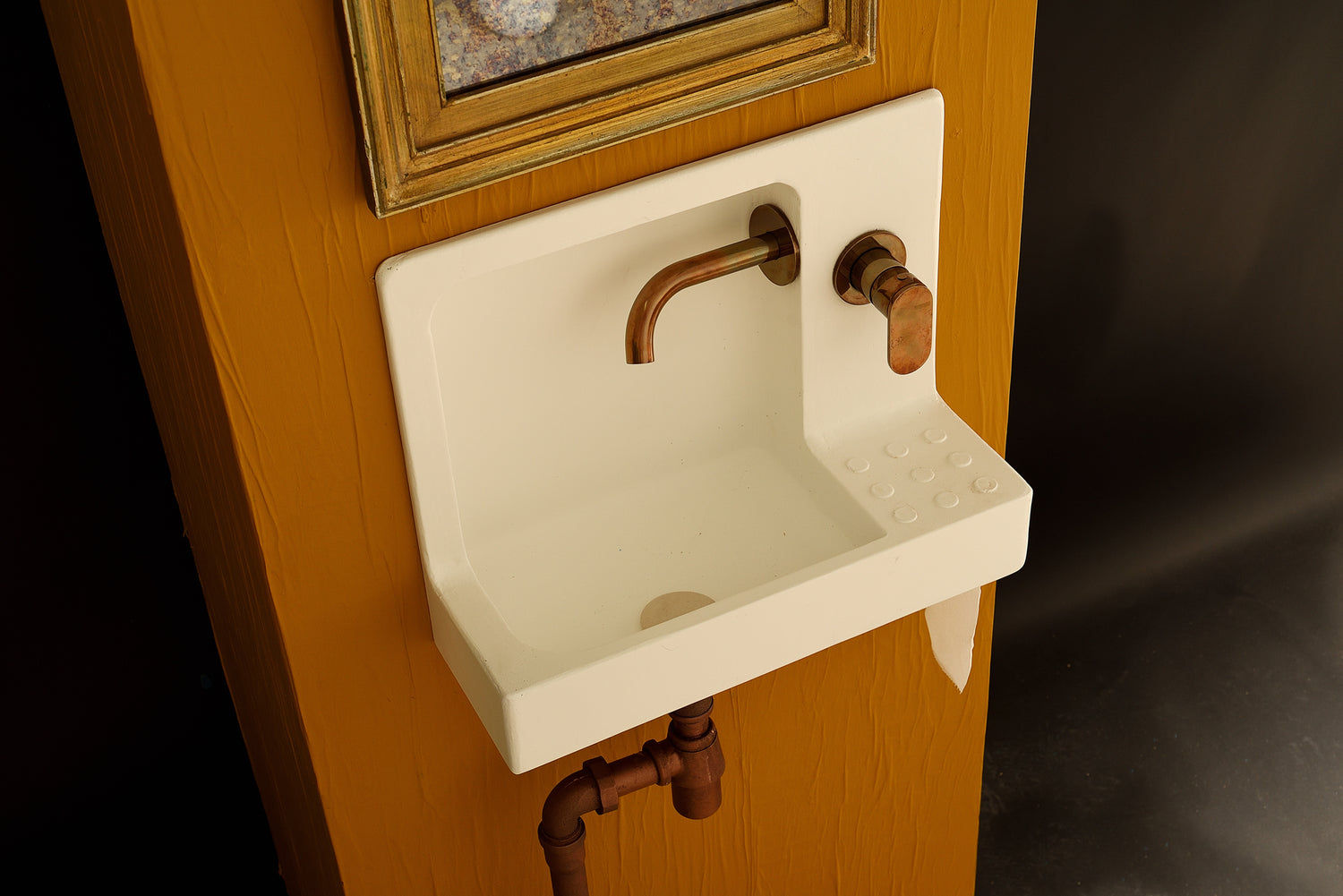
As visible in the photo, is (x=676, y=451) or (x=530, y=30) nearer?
(x=530, y=30)

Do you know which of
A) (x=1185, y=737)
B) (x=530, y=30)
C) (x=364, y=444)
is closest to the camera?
(x=530, y=30)

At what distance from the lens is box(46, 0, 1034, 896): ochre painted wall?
0.91 m

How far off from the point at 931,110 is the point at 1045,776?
129cm

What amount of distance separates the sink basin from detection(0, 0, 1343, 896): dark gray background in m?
0.48

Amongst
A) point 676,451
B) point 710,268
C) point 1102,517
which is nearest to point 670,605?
point 676,451

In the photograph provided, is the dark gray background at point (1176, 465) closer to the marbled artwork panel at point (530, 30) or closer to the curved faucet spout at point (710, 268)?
the curved faucet spout at point (710, 268)

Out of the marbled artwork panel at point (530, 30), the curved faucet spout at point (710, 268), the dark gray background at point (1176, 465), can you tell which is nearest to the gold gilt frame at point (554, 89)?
the marbled artwork panel at point (530, 30)

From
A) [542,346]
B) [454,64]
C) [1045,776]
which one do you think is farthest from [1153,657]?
[454,64]

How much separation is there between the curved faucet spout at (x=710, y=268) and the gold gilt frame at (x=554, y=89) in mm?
118

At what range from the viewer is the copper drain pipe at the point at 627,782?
1.27 metres

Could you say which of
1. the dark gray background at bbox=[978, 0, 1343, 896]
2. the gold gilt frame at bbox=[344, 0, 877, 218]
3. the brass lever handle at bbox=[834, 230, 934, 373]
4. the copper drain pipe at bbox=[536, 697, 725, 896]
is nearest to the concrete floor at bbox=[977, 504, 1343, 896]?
the dark gray background at bbox=[978, 0, 1343, 896]

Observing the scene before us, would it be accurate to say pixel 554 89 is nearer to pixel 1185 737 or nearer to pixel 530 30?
pixel 530 30

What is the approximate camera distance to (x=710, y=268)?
1.10m

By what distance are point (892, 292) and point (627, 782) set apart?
19.5 inches
